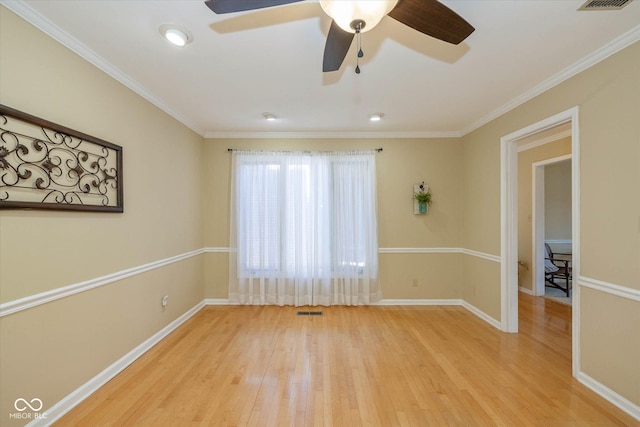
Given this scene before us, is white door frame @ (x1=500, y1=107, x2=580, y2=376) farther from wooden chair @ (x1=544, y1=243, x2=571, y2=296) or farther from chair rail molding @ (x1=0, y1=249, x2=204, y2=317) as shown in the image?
chair rail molding @ (x1=0, y1=249, x2=204, y2=317)

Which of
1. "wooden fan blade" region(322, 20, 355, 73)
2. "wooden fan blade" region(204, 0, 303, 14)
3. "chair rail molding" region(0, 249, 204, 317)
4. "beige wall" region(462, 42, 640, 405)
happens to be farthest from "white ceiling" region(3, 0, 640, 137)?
"chair rail molding" region(0, 249, 204, 317)

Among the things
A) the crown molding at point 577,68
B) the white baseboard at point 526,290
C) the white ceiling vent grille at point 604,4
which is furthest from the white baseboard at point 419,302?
the white ceiling vent grille at point 604,4

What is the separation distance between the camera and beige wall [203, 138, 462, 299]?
3.94 m

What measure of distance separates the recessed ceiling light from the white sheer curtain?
205 centimetres

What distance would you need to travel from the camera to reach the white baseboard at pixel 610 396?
1.76 metres

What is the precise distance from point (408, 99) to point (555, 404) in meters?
2.87

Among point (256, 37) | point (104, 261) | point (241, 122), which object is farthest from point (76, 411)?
point (241, 122)

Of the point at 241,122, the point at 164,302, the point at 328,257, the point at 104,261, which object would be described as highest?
the point at 241,122

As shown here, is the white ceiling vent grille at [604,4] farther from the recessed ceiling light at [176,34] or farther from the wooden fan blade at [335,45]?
the recessed ceiling light at [176,34]

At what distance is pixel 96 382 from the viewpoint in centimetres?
203

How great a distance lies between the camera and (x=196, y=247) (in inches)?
146

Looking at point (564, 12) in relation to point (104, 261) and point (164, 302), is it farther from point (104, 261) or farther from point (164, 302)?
point (164, 302)

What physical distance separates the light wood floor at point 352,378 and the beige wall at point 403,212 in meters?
0.74

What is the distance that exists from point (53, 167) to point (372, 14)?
2134 mm
